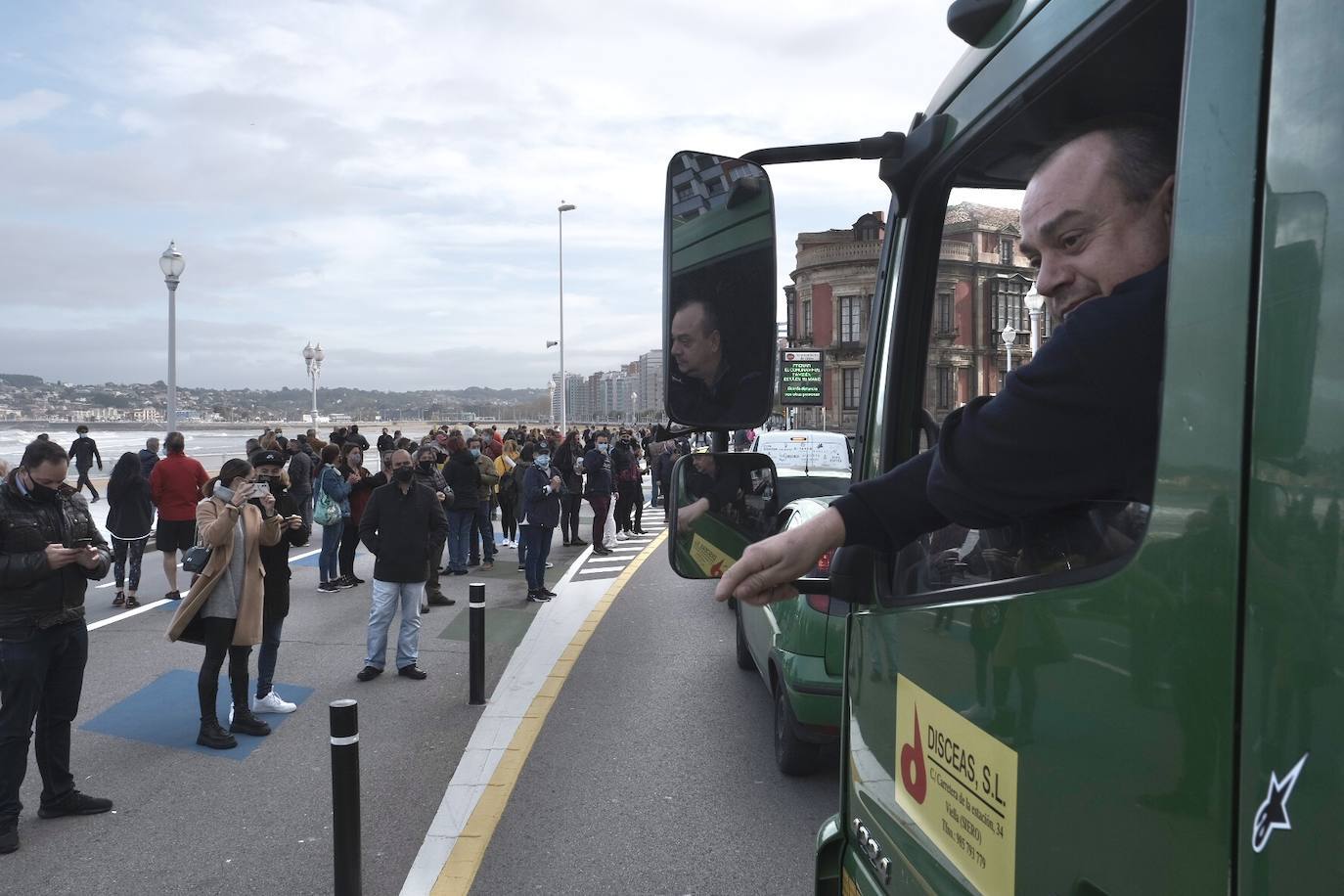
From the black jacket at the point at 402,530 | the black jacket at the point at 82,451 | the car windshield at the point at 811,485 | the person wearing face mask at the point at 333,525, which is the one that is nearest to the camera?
the black jacket at the point at 402,530

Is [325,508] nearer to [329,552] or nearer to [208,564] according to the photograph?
[329,552]

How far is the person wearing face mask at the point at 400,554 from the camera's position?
8.20m

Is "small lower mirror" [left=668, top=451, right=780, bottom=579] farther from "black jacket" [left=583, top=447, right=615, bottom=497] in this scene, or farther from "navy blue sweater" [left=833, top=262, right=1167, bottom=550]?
"black jacket" [left=583, top=447, right=615, bottom=497]

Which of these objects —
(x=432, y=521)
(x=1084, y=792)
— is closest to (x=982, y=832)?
(x=1084, y=792)

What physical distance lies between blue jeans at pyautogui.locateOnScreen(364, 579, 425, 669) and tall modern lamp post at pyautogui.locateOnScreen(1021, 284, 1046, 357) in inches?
282

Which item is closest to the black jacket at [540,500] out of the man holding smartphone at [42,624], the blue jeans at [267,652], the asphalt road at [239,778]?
the asphalt road at [239,778]

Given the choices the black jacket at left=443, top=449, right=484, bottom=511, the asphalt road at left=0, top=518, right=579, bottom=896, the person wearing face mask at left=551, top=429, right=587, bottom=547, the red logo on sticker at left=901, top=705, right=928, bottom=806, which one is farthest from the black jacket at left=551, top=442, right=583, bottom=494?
the red logo on sticker at left=901, top=705, right=928, bottom=806

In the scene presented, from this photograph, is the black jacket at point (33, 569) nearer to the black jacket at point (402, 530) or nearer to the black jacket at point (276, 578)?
the black jacket at point (276, 578)

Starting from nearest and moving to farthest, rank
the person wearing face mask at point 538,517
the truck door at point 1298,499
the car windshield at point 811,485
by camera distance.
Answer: the truck door at point 1298,499, the car windshield at point 811,485, the person wearing face mask at point 538,517

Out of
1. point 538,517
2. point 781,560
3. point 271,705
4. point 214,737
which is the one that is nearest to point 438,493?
point 538,517

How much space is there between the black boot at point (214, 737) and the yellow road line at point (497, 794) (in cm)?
177

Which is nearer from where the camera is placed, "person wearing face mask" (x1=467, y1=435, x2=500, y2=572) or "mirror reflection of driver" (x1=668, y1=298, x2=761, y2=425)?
"mirror reflection of driver" (x1=668, y1=298, x2=761, y2=425)

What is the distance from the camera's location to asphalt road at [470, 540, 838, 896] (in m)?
4.59

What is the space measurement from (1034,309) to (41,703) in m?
5.52
